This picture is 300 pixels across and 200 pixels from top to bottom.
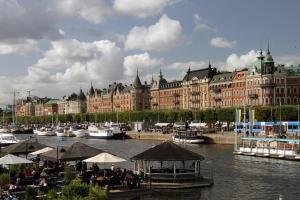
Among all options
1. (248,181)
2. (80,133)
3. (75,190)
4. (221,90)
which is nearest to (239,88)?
(221,90)

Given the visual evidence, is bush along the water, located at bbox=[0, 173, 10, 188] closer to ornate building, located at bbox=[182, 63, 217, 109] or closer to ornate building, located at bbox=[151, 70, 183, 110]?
ornate building, located at bbox=[182, 63, 217, 109]

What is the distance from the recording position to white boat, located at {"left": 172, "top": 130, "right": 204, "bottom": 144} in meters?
97.9

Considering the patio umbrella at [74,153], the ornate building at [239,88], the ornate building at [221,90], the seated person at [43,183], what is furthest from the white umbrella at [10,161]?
the ornate building at [221,90]

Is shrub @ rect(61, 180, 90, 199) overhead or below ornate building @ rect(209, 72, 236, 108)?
below

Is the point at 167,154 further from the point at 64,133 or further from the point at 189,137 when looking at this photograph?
the point at 64,133

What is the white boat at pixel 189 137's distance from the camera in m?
97.9

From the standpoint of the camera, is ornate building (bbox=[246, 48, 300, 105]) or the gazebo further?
ornate building (bbox=[246, 48, 300, 105])

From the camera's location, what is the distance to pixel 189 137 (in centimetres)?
9862

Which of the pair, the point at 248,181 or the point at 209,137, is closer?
the point at 248,181

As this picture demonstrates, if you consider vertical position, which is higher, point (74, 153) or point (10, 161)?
point (74, 153)

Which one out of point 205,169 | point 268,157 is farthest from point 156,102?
point 205,169

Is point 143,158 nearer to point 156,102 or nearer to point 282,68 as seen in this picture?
point 282,68

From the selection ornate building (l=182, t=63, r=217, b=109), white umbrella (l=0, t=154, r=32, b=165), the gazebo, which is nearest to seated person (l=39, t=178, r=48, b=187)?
white umbrella (l=0, t=154, r=32, b=165)

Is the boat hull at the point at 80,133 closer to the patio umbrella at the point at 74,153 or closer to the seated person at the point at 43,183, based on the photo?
the patio umbrella at the point at 74,153
